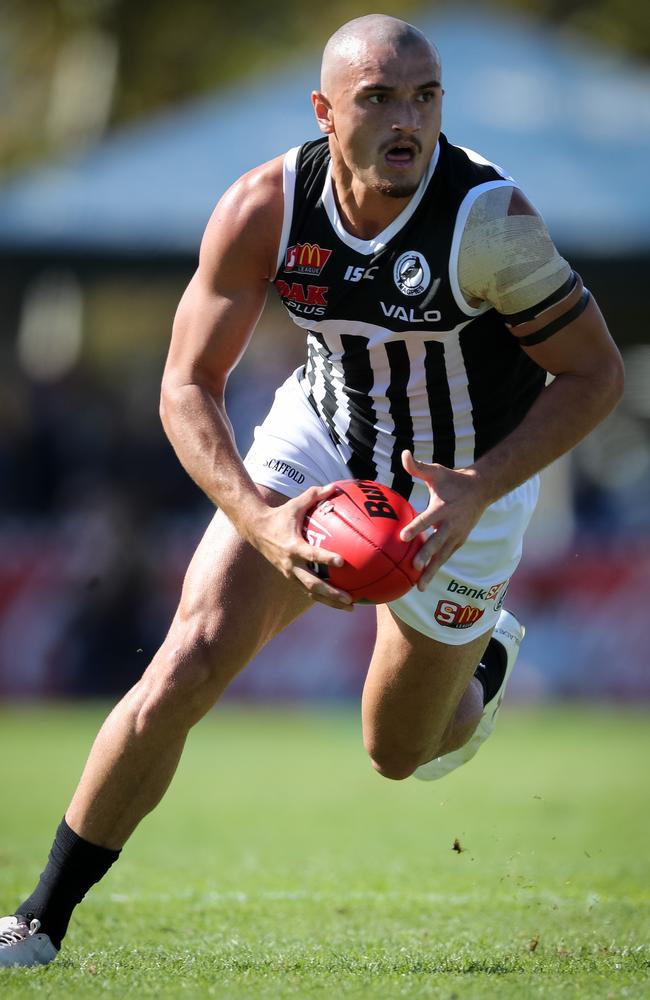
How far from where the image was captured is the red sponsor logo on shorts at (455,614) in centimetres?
523

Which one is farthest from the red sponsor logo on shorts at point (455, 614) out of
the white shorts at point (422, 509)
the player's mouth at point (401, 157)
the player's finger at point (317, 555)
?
the player's mouth at point (401, 157)

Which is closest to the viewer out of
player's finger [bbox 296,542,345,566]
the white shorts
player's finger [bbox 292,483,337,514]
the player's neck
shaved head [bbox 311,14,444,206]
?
player's finger [bbox 296,542,345,566]

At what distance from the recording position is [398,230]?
472cm

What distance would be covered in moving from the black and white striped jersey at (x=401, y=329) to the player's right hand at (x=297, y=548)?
77cm

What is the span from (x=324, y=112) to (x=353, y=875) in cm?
346

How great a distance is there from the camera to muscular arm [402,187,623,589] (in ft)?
14.7

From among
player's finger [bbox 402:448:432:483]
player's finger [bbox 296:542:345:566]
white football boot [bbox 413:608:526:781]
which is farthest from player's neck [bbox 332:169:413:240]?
white football boot [bbox 413:608:526:781]

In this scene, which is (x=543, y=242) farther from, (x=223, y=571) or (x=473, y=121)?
(x=473, y=121)

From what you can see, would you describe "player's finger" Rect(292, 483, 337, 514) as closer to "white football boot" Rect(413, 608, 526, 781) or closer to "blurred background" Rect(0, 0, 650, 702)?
"white football boot" Rect(413, 608, 526, 781)

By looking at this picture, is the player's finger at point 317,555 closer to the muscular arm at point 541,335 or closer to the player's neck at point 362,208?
the muscular arm at point 541,335

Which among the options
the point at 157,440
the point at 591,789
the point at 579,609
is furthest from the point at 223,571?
the point at 157,440

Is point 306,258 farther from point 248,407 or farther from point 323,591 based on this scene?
point 248,407

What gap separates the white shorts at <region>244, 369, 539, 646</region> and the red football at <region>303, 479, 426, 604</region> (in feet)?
2.50

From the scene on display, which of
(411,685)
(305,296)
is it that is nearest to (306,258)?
(305,296)
